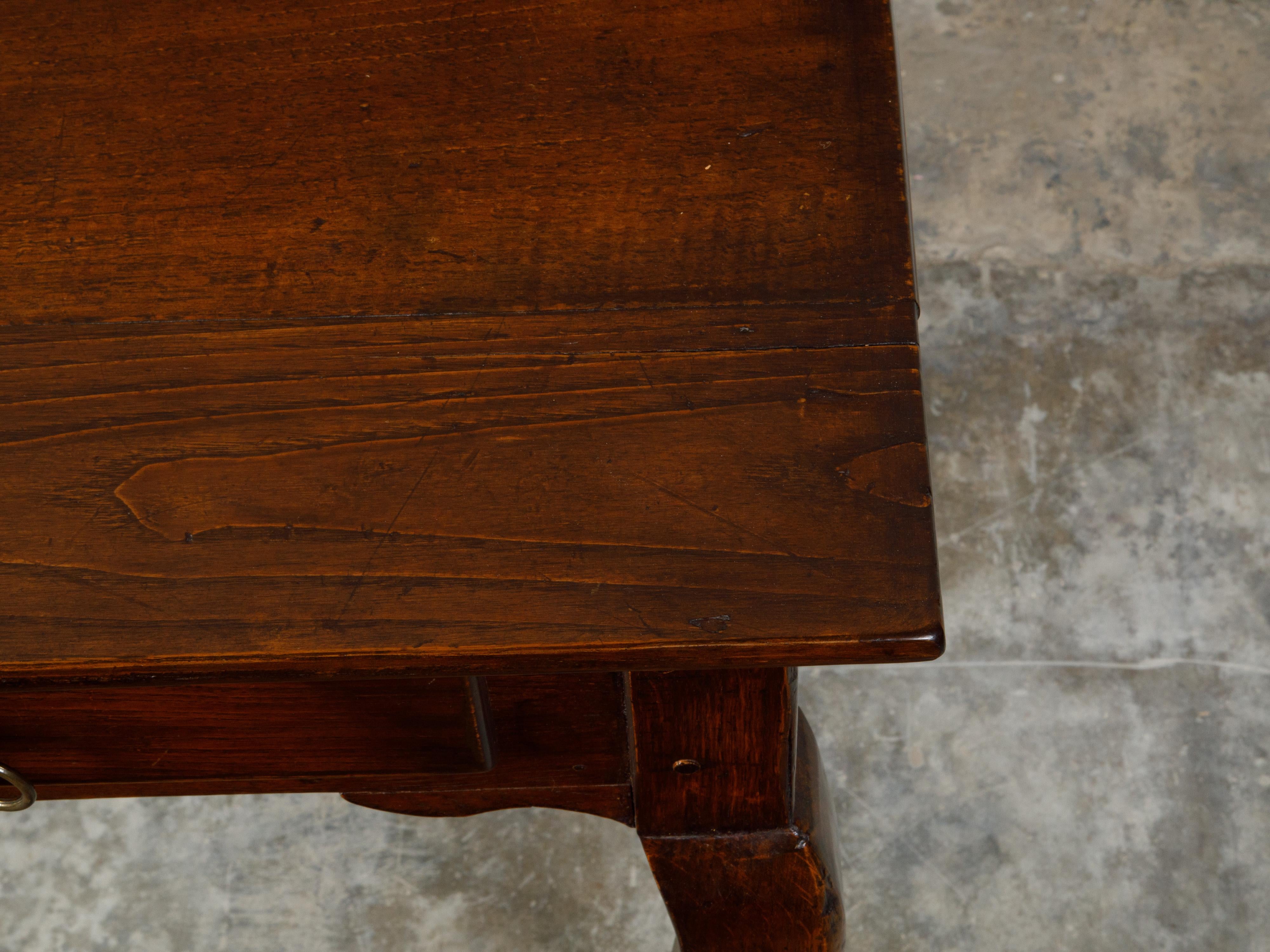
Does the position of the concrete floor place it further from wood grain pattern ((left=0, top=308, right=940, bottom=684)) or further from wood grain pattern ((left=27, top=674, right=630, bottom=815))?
wood grain pattern ((left=0, top=308, right=940, bottom=684))

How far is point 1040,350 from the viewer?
1867 mm

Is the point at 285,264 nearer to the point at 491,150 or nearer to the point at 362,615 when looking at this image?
the point at 491,150

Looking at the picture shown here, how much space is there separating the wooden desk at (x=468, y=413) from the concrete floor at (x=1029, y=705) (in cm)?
62

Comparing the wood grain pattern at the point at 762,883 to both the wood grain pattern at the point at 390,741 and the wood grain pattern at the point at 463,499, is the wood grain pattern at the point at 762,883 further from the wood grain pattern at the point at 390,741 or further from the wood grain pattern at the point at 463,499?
the wood grain pattern at the point at 463,499

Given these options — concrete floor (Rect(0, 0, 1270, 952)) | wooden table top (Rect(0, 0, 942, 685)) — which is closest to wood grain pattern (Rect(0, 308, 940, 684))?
wooden table top (Rect(0, 0, 942, 685))

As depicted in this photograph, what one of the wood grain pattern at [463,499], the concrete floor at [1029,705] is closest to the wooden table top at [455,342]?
the wood grain pattern at [463,499]

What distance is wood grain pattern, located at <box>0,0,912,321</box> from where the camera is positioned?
80cm

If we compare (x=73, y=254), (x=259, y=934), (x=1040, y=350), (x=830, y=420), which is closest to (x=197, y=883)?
(x=259, y=934)

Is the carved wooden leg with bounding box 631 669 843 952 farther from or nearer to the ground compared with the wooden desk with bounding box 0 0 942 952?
nearer to the ground

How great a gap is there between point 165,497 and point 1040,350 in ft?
4.84

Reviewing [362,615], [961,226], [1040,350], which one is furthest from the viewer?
[961,226]

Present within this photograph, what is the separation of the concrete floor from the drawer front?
2.40 feet

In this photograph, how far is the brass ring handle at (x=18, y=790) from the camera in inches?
32.1

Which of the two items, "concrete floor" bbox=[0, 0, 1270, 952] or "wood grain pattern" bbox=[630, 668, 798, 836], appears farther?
"concrete floor" bbox=[0, 0, 1270, 952]
